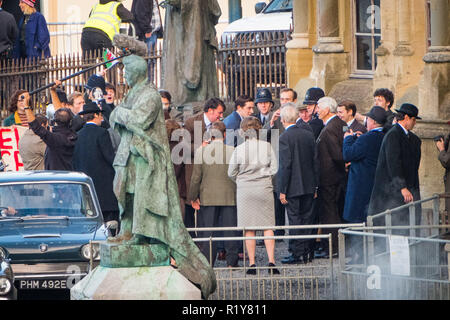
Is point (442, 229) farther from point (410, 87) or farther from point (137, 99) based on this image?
point (410, 87)

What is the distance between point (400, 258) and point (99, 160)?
595 cm

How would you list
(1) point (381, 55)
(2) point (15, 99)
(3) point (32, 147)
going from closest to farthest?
(3) point (32, 147), (2) point (15, 99), (1) point (381, 55)

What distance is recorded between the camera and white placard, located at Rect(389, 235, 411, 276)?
11.9 m

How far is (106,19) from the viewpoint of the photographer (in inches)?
1012

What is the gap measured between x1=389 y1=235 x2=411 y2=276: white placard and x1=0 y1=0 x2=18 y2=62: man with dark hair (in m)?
14.6

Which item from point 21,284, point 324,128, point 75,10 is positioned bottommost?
point 21,284

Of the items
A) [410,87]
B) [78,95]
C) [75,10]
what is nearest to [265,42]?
[410,87]

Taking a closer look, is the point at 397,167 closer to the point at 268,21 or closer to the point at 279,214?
the point at 279,214

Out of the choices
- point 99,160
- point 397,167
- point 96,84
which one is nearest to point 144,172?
point 397,167

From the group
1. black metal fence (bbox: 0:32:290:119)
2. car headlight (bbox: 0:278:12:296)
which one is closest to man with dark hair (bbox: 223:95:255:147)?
car headlight (bbox: 0:278:12:296)

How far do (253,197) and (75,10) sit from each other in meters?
29.0

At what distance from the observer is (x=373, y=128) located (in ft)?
53.1

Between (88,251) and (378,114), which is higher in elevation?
(378,114)

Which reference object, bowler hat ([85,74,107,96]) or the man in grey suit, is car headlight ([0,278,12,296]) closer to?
the man in grey suit
